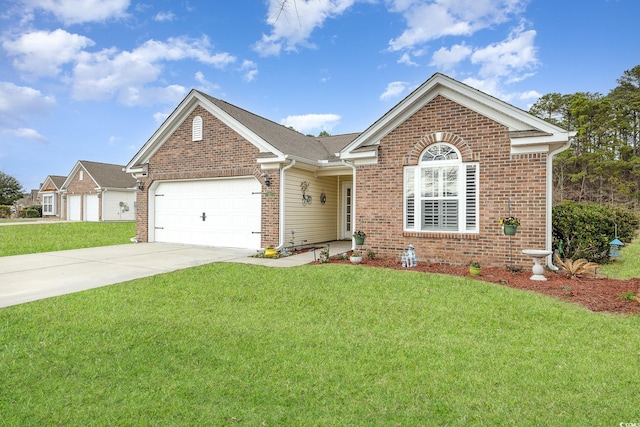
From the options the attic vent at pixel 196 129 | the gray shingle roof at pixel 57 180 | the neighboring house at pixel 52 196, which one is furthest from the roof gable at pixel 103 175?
the attic vent at pixel 196 129

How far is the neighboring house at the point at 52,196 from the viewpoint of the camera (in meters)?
35.2

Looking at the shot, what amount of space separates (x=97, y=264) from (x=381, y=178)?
25.3ft

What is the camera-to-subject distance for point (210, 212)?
1313 centimetres

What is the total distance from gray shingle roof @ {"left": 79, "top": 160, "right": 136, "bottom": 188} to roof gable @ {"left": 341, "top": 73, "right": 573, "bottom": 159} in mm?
26684

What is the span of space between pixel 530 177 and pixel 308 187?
284 inches

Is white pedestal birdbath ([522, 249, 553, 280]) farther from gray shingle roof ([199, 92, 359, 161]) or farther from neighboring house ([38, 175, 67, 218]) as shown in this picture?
neighboring house ([38, 175, 67, 218])

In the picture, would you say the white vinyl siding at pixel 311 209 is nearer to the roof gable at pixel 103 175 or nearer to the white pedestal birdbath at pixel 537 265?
the white pedestal birdbath at pixel 537 265

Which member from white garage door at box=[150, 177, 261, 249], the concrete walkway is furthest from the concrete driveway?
white garage door at box=[150, 177, 261, 249]

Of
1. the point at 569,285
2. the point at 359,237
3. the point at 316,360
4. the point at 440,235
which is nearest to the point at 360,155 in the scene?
the point at 359,237

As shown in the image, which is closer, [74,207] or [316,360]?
[316,360]

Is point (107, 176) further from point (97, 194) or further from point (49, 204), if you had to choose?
point (49, 204)

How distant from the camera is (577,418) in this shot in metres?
2.76

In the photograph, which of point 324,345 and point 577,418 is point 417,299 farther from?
point 577,418

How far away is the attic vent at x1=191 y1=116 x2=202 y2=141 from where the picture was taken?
13023 mm
